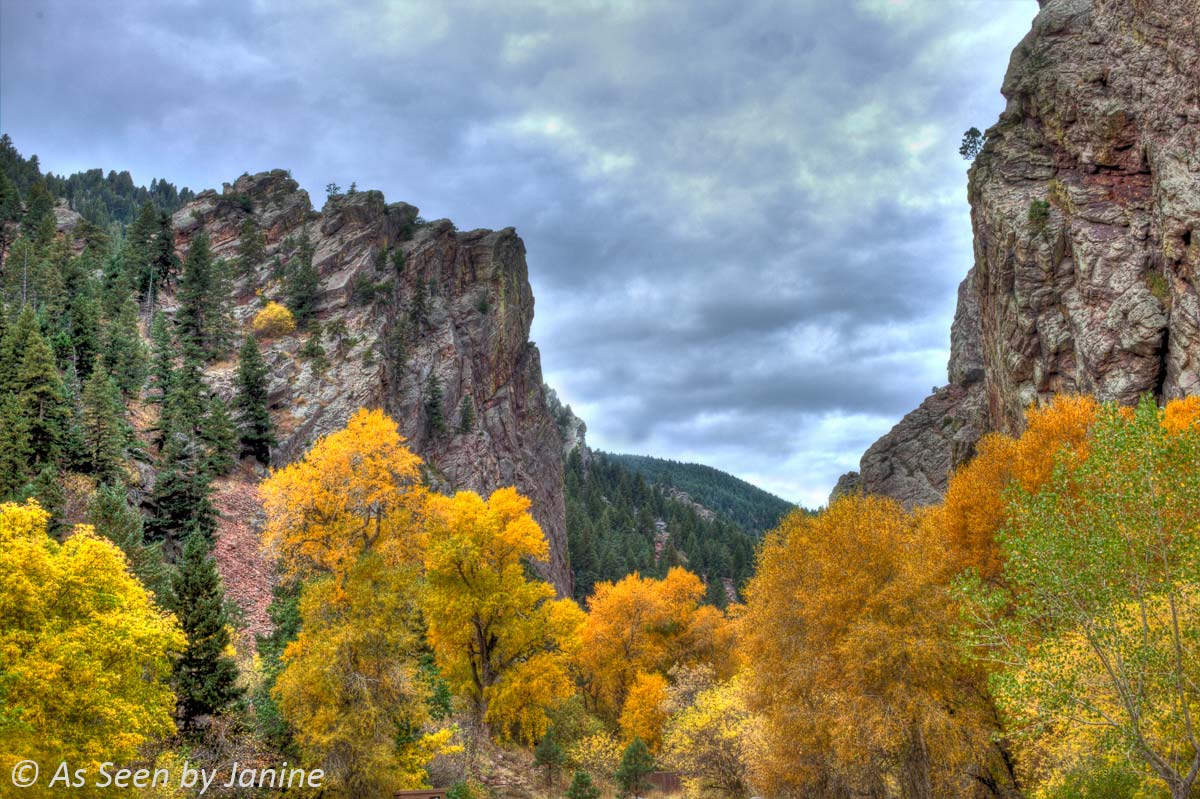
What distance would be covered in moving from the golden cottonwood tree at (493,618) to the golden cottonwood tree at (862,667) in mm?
12501

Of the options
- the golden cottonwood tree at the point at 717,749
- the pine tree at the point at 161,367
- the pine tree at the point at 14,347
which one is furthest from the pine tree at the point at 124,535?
the pine tree at the point at 161,367

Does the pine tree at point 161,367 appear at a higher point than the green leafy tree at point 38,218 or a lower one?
lower

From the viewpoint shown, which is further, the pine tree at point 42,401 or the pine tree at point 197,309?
the pine tree at point 197,309

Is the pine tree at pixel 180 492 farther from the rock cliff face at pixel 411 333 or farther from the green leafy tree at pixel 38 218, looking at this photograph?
the green leafy tree at pixel 38 218

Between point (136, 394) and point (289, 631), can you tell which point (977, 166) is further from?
point (136, 394)

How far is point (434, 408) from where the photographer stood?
8825cm

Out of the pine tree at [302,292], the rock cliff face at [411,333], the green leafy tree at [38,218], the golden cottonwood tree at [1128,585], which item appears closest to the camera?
the golden cottonwood tree at [1128,585]

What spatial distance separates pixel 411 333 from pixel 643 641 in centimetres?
5212

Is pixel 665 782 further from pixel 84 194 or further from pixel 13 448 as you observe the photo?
pixel 84 194

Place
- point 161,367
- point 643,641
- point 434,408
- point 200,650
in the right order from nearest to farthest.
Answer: point 200,650 → point 643,641 → point 161,367 → point 434,408

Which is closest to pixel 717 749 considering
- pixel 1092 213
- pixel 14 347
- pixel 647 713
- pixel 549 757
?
pixel 549 757

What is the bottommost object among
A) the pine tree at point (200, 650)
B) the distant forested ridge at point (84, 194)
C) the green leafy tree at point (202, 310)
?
the pine tree at point (200, 650)

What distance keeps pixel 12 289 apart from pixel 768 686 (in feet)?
243

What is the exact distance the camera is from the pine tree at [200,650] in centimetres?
2548
